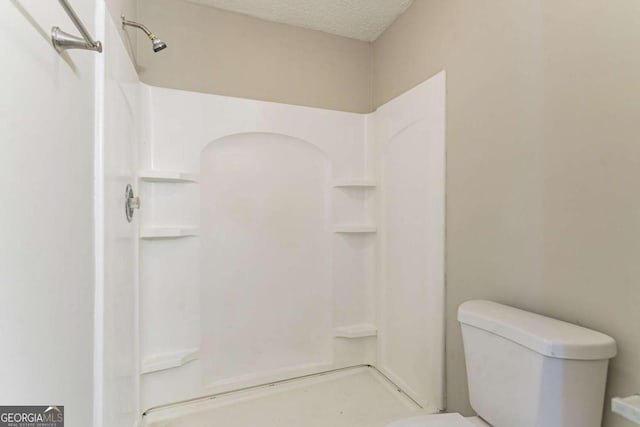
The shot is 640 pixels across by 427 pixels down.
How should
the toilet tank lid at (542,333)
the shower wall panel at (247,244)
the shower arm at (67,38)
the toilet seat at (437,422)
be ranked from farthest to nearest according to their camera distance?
the shower wall panel at (247,244) → the toilet seat at (437,422) → the toilet tank lid at (542,333) → the shower arm at (67,38)

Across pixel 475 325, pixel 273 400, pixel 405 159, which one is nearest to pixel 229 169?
pixel 405 159

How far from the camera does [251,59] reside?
1793mm

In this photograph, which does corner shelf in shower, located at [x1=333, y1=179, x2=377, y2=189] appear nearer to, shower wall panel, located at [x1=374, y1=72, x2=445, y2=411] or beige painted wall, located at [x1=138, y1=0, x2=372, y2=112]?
shower wall panel, located at [x1=374, y1=72, x2=445, y2=411]

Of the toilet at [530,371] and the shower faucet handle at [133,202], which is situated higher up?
the shower faucet handle at [133,202]

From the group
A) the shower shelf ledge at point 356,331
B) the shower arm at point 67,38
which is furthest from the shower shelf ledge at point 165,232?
the shower shelf ledge at point 356,331

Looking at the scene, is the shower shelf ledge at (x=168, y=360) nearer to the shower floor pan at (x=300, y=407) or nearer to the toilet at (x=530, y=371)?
the shower floor pan at (x=300, y=407)

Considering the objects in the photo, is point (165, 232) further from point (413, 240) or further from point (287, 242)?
point (413, 240)

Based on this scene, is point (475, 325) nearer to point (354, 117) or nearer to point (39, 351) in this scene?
point (39, 351)

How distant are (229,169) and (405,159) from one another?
3.42ft

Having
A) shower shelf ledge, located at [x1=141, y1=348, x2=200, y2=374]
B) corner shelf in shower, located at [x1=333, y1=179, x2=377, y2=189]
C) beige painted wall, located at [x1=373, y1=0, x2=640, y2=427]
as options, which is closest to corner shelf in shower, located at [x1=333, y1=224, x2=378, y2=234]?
corner shelf in shower, located at [x1=333, y1=179, x2=377, y2=189]

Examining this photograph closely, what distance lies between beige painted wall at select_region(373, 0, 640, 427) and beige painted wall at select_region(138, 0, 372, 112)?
25.0 inches

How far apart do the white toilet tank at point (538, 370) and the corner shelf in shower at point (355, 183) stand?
3.64ft

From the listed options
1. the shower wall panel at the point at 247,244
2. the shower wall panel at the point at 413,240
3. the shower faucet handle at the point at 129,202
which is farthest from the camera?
the shower wall panel at the point at 247,244

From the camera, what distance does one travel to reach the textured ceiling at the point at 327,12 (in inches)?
65.5
